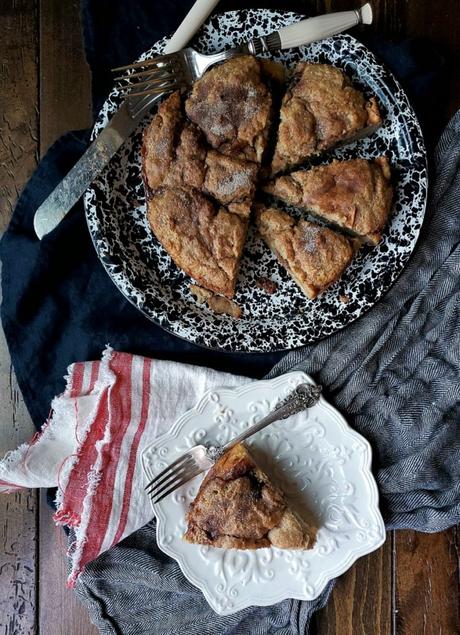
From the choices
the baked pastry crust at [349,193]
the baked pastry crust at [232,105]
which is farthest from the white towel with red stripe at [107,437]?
the baked pastry crust at [232,105]

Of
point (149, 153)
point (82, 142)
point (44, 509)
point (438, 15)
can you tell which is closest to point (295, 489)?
point (44, 509)

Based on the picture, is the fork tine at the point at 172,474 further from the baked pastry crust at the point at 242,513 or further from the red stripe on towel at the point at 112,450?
the red stripe on towel at the point at 112,450

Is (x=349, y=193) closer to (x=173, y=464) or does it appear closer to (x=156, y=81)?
(x=156, y=81)

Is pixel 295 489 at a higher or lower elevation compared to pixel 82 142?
lower

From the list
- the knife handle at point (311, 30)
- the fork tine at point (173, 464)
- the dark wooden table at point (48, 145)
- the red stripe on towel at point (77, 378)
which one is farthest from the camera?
the dark wooden table at point (48, 145)

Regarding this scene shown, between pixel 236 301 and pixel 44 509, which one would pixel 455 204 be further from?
pixel 44 509

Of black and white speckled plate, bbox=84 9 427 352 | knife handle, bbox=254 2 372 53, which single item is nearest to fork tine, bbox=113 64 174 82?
black and white speckled plate, bbox=84 9 427 352
